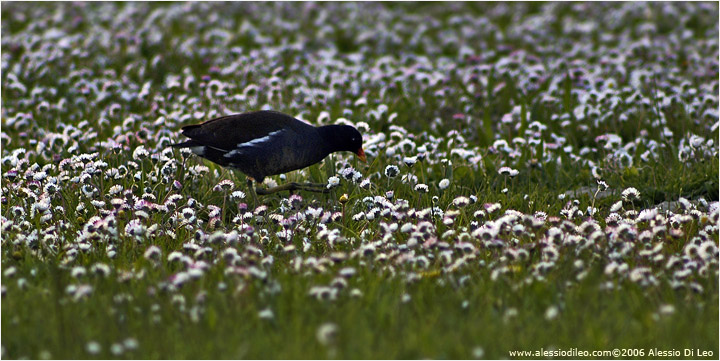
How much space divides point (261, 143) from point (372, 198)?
968mm

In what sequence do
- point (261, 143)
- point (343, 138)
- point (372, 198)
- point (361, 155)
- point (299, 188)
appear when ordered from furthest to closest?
1. point (361, 155)
2. point (343, 138)
3. point (299, 188)
4. point (261, 143)
5. point (372, 198)

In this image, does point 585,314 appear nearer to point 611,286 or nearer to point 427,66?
point 611,286

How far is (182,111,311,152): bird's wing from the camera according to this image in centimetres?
660

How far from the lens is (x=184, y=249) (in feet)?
17.6

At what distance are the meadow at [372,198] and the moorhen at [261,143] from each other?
235mm

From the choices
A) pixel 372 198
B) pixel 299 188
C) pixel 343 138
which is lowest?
pixel 299 188

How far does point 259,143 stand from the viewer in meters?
6.57

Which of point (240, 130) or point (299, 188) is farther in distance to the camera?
point (299, 188)

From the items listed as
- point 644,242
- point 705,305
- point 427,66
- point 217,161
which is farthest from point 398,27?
point 705,305

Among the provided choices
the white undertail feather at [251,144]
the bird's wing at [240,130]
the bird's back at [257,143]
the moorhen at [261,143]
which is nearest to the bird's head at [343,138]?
the moorhen at [261,143]

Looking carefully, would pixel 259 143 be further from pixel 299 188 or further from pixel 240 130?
pixel 299 188

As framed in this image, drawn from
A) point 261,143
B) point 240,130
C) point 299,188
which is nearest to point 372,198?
point 299,188

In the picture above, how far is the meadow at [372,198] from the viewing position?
13.3 ft

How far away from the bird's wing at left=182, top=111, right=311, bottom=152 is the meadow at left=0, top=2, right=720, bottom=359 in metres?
0.31
